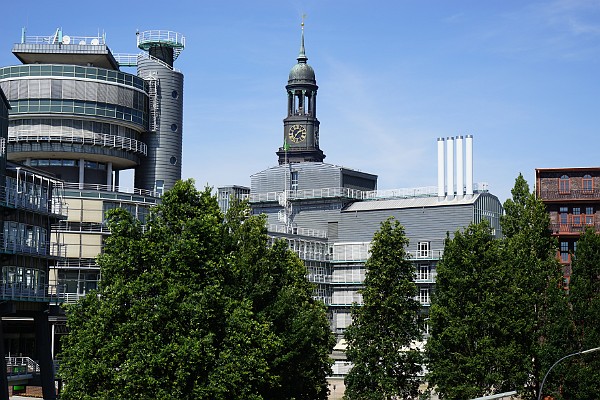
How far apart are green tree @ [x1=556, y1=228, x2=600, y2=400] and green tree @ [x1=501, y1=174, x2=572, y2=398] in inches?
41.6

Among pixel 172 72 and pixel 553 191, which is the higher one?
pixel 172 72

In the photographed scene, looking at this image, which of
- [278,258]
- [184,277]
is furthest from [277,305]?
[184,277]

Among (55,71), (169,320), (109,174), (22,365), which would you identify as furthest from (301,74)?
(169,320)

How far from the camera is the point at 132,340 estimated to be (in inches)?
2093

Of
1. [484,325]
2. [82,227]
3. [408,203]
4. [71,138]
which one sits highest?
[71,138]

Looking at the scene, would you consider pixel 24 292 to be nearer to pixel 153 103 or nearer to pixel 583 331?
pixel 153 103

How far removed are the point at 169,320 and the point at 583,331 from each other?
121 ft

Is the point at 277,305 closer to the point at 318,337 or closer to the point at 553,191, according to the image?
the point at 318,337

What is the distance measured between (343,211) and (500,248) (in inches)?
2200

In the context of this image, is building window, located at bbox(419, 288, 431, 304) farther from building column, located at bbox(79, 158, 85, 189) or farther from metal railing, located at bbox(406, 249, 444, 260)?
building column, located at bbox(79, 158, 85, 189)

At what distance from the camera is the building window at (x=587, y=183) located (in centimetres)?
10938

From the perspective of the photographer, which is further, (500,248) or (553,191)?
(553,191)

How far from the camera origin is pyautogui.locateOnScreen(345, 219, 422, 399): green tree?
71.8m

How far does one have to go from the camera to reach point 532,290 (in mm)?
78562
